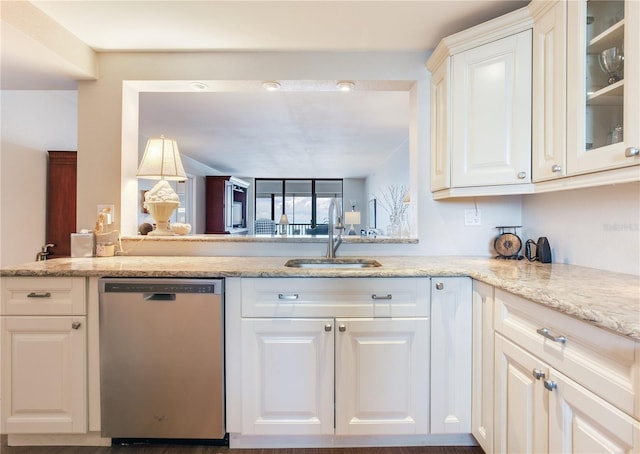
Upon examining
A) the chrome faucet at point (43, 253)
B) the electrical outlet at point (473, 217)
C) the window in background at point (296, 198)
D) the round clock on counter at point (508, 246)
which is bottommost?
the chrome faucet at point (43, 253)

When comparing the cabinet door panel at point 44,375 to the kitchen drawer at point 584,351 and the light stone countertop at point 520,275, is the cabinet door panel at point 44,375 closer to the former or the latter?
the light stone countertop at point 520,275

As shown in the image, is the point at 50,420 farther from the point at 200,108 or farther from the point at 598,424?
the point at 200,108

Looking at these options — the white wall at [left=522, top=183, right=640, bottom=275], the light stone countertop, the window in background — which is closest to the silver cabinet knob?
the light stone countertop

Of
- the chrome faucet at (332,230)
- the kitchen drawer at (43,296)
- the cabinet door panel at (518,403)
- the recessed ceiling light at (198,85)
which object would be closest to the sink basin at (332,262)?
the chrome faucet at (332,230)

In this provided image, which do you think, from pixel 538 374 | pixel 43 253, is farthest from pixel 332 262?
pixel 43 253

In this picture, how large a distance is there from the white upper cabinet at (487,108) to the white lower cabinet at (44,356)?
2.00 metres

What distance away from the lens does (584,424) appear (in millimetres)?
865

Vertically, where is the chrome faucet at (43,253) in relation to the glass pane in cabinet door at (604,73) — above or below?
below

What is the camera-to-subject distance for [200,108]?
10.8ft

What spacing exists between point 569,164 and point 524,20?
763 mm

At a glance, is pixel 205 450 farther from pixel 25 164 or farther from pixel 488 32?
pixel 25 164

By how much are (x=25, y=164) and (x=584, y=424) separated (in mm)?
3919

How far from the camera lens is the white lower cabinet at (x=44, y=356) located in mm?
1494

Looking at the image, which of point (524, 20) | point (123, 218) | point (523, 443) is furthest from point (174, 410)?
point (524, 20)
